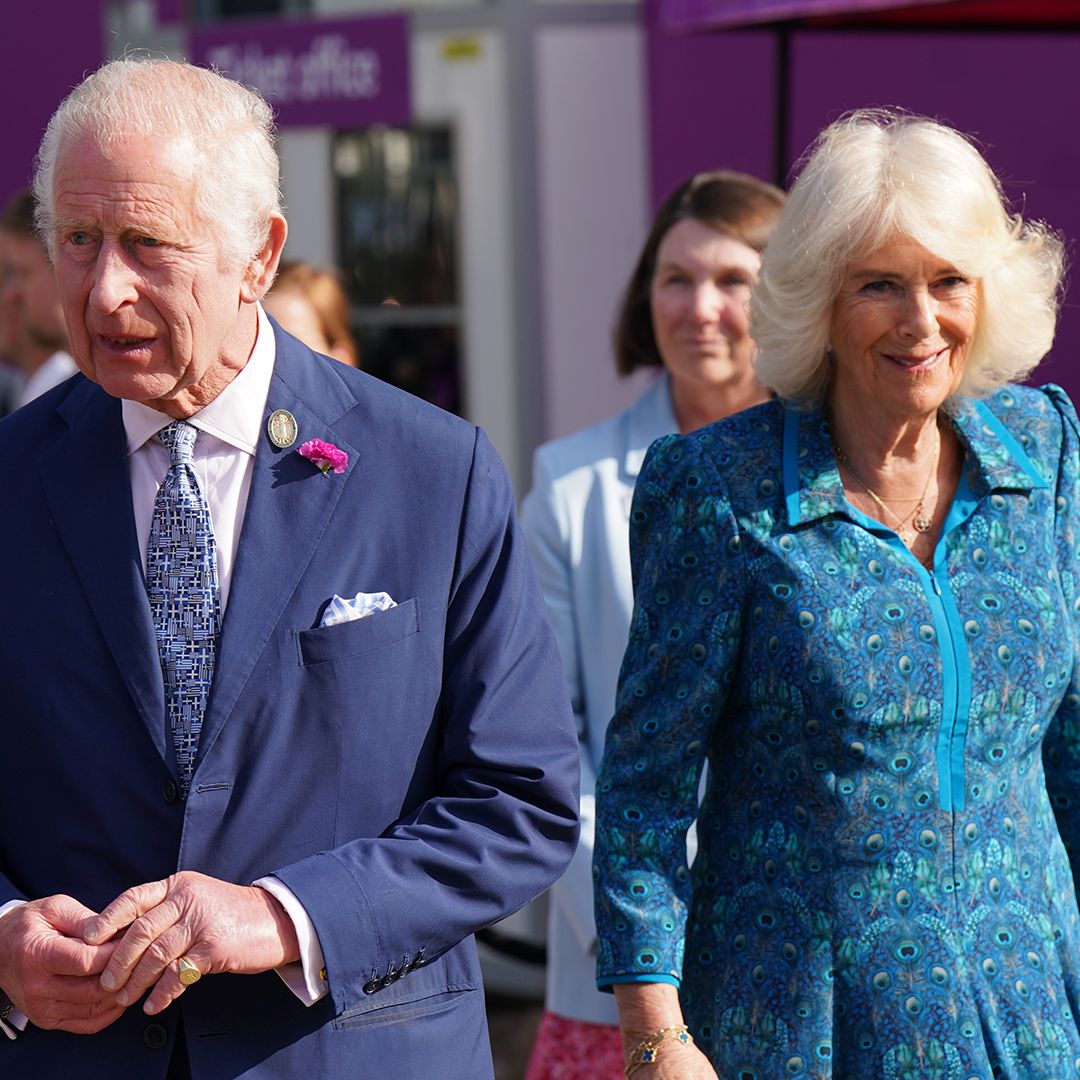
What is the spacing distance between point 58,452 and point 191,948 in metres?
0.65

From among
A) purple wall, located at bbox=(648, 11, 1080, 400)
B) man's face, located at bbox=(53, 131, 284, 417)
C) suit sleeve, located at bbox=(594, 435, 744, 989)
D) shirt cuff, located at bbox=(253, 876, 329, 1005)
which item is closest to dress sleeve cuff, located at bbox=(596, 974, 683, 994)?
suit sleeve, located at bbox=(594, 435, 744, 989)

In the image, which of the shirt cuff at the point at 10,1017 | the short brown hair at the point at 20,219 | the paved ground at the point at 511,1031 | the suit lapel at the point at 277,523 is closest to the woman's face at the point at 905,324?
the suit lapel at the point at 277,523

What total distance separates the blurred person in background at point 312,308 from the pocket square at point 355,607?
7.15 ft

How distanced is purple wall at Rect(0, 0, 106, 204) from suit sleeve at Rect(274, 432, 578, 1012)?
15.2 ft

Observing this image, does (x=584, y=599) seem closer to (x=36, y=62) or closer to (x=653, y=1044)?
(x=653, y=1044)

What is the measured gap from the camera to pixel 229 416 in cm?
220

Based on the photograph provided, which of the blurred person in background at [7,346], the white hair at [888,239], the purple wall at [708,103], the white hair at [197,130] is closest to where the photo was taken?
the white hair at [197,130]

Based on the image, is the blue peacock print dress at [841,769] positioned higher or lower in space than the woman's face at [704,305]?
lower

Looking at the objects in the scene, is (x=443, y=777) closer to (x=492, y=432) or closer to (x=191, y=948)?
(x=191, y=948)

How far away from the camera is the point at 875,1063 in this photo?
94.5 inches

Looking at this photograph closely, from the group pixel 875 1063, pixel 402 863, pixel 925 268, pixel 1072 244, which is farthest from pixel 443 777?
pixel 1072 244

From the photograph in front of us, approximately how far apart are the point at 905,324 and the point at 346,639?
94cm

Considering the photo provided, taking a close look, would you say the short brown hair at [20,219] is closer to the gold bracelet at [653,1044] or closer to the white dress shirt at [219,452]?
the white dress shirt at [219,452]

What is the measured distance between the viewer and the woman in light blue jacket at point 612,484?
133 inches
